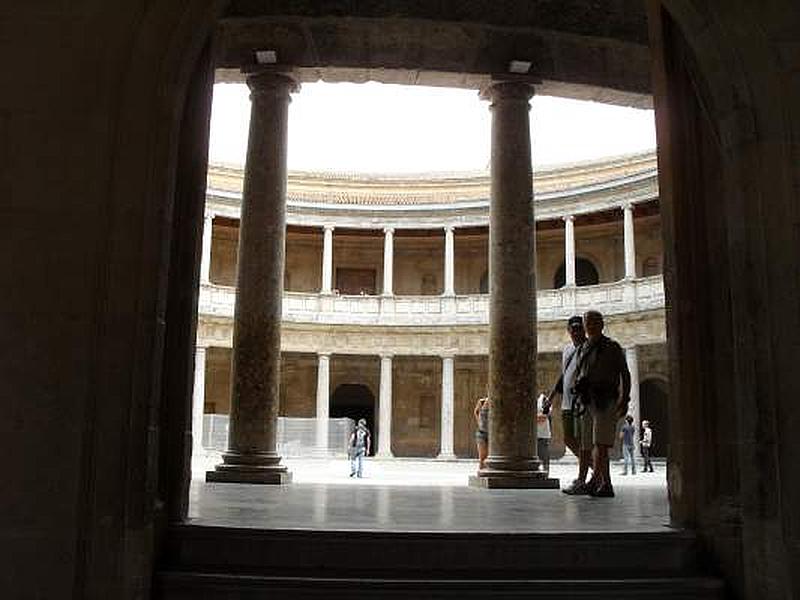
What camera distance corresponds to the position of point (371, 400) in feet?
114

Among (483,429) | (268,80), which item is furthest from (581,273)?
(268,80)

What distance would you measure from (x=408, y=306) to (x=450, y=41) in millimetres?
22037

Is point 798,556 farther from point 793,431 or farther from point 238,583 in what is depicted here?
point 238,583

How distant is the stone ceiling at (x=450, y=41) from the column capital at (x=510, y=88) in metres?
0.11

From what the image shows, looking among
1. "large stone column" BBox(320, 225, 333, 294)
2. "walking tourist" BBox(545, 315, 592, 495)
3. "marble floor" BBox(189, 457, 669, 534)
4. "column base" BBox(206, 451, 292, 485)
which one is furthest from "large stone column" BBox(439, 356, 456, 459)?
"walking tourist" BBox(545, 315, 592, 495)

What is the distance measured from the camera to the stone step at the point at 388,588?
4016 mm

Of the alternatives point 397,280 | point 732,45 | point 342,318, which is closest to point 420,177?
point 397,280

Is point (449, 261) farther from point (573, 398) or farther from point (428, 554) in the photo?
point (428, 554)

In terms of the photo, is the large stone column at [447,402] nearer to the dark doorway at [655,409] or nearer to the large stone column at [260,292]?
the dark doorway at [655,409]

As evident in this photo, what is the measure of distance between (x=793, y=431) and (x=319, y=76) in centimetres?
831

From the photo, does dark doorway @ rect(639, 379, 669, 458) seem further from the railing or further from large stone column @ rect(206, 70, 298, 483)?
large stone column @ rect(206, 70, 298, 483)

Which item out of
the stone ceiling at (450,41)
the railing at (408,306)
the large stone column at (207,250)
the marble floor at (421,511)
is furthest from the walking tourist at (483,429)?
the large stone column at (207,250)

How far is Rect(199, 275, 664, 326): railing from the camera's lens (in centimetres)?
2909

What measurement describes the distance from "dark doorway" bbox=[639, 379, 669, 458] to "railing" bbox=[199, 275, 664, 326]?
4.80 metres
